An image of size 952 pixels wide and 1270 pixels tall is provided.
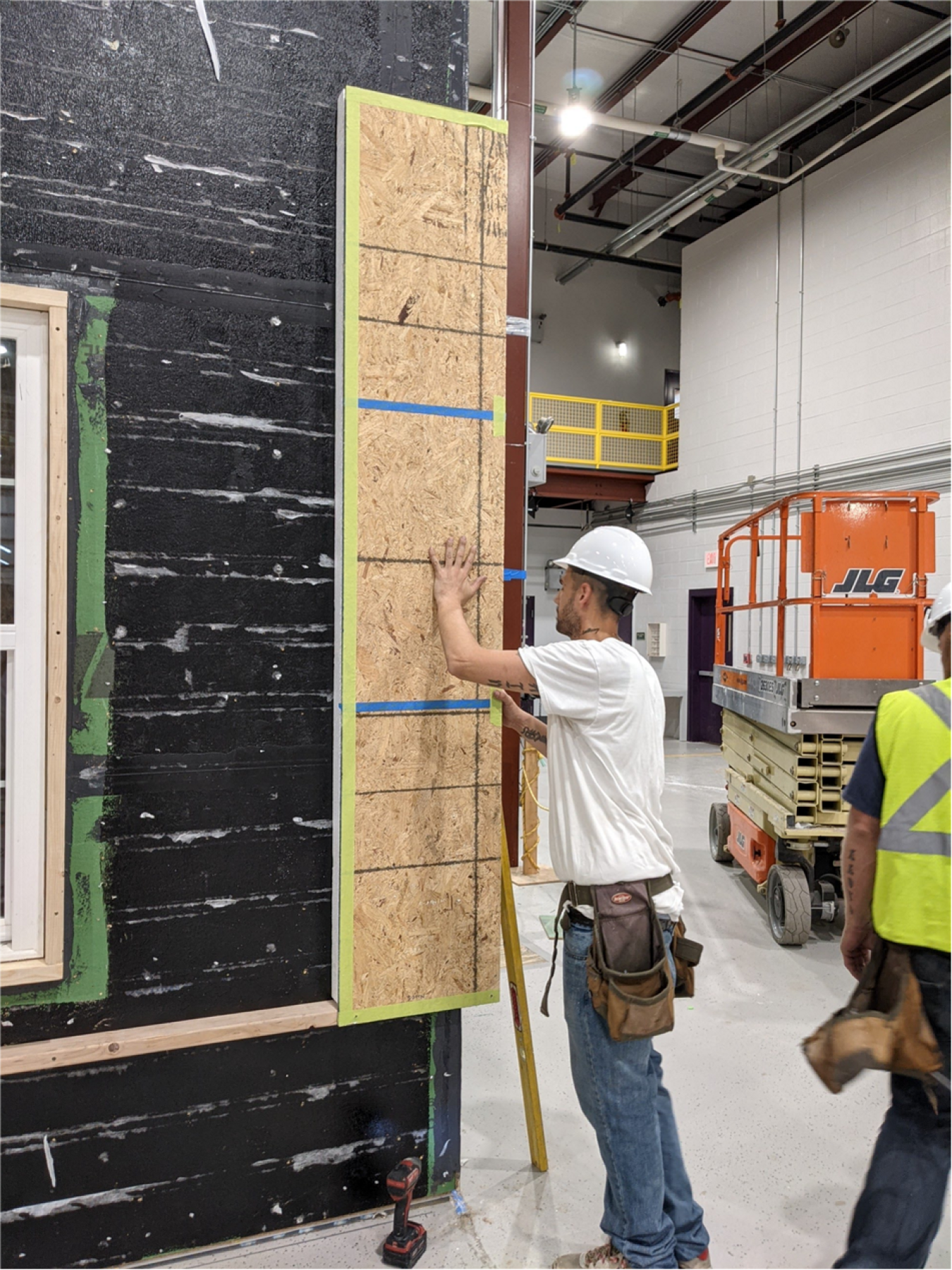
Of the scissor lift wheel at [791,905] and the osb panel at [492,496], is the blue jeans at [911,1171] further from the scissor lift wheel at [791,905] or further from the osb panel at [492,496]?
the scissor lift wheel at [791,905]

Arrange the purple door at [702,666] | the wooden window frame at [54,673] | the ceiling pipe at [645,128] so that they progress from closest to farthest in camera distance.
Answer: the wooden window frame at [54,673] < the ceiling pipe at [645,128] < the purple door at [702,666]

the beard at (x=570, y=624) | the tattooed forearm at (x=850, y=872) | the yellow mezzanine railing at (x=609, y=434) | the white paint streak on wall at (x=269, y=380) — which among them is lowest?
the tattooed forearm at (x=850, y=872)

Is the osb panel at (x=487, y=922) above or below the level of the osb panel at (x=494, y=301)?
below

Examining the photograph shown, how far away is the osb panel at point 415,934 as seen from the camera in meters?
2.41

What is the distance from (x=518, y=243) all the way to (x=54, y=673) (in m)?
2.64

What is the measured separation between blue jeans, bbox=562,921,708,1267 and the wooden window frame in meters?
1.38

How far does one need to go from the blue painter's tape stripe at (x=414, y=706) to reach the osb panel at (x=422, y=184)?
134 cm

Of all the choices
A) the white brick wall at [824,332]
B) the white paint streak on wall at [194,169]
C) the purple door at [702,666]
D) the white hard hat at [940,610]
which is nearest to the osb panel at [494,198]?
the white paint streak on wall at [194,169]

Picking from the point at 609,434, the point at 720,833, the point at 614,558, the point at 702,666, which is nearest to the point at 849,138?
the point at 609,434

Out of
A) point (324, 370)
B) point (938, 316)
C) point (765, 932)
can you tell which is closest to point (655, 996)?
point (324, 370)

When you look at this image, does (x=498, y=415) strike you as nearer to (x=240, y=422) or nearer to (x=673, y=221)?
(x=240, y=422)

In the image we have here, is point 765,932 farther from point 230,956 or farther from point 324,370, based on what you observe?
point 324,370

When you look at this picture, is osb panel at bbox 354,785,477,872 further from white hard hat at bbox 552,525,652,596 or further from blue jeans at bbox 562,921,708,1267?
white hard hat at bbox 552,525,652,596

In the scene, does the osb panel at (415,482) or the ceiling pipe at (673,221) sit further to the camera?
the ceiling pipe at (673,221)
